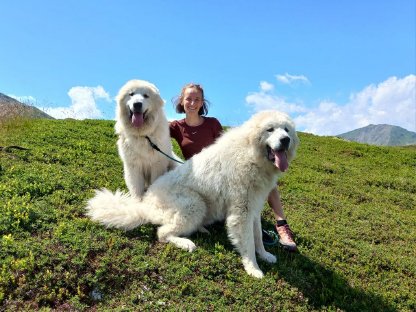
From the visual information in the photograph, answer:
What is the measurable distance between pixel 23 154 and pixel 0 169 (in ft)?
4.24

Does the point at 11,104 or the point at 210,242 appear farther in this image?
the point at 11,104

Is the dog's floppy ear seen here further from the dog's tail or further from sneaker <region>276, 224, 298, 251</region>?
sneaker <region>276, 224, 298, 251</region>

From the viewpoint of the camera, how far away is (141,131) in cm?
588

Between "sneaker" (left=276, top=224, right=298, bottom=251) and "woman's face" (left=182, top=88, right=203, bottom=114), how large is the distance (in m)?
2.57

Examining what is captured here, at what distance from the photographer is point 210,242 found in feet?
17.9

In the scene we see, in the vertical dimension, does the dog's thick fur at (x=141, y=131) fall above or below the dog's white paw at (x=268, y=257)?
above

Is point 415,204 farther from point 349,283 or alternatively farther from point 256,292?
point 256,292

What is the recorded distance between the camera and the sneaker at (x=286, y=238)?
19.8 feet

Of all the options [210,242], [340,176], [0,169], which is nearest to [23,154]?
[0,169]

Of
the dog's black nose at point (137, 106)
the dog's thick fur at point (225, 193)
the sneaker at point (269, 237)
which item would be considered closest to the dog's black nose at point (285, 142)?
the dog's thick fur at point (225, 193)

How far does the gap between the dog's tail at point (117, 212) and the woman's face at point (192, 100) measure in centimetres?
208

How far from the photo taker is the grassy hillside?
4203 mm

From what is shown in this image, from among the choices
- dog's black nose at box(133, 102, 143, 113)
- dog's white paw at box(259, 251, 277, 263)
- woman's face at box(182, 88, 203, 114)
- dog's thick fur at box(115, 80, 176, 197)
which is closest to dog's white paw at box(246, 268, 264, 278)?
dog's white paw at box(259, 251, 277, 263)

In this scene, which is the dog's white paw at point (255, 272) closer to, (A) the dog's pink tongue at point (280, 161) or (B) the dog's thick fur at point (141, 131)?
(A) the dog's pink tongue at point (280, 161)
